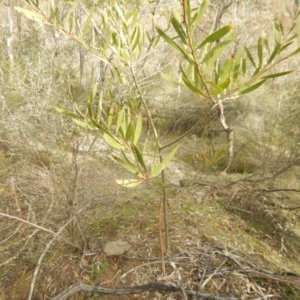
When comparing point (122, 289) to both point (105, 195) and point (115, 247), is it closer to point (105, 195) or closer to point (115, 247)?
point (115, 247)

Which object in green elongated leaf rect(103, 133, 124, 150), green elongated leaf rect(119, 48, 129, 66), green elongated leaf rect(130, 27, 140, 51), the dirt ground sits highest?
green elongated leaf rect(130, 27, 140, 51)

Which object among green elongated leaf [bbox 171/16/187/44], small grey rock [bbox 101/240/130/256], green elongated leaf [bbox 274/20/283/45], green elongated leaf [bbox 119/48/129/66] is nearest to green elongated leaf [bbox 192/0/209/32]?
green elongated leaf [bbox 171/16/187/44]

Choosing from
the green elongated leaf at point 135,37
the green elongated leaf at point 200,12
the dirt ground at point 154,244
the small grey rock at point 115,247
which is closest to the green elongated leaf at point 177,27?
the green elongated leaf at point 200,12

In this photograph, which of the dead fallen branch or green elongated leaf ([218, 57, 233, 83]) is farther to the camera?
the dead fallen branch

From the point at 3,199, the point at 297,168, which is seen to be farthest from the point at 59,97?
the point at 297,168

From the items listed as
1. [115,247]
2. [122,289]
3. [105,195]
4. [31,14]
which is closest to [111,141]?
[31,14]

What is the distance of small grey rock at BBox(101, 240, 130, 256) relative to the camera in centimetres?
182

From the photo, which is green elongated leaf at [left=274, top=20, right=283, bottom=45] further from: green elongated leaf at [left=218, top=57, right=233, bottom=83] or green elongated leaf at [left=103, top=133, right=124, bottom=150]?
green elongated leaf at [left=103, top=133, right=124, bottom=150]

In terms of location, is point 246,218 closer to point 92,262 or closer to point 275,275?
point 275,275

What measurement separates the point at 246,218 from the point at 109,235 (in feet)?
5.27

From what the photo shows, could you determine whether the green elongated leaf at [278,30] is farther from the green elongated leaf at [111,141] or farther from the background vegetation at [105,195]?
the green elongated leaf at [111,141]

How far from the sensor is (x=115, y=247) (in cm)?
185

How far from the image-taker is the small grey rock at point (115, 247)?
182 centimetres

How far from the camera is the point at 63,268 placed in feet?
6.01
